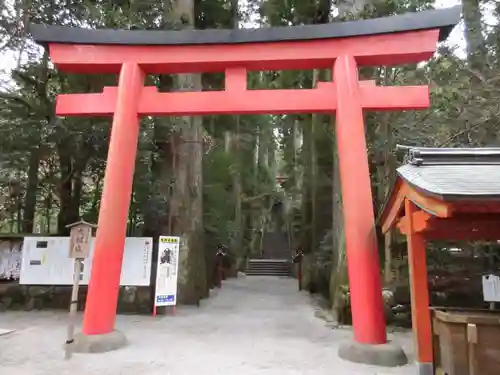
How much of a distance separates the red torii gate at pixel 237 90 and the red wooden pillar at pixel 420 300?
45.4 inches

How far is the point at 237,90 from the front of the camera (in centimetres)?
772

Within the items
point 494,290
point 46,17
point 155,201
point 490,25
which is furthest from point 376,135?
point 46,17

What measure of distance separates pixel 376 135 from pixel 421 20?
157 inches

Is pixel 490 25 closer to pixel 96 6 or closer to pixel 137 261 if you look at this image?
pixel 96 6

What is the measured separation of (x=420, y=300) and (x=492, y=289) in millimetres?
2903

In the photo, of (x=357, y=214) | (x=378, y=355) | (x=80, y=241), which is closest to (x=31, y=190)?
(x=80, y=241)

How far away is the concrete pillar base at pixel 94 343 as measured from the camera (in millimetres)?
6535

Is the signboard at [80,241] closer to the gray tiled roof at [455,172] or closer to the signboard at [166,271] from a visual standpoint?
the signboard at [166,271]

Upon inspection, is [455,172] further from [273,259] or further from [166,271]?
[273,259]

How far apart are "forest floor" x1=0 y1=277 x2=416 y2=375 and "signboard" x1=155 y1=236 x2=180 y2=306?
1.42 ft

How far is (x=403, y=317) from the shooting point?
8969 millimetres

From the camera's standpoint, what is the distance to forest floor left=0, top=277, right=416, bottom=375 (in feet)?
19.1

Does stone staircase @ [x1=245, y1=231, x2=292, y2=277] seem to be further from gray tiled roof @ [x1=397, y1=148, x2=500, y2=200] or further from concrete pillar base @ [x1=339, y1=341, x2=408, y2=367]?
gray tiled roof @ [x1=397, y1=148, x2=500, y2=200]

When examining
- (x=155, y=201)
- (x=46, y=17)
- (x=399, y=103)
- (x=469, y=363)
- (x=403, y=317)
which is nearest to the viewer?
(x=469, y=363)
